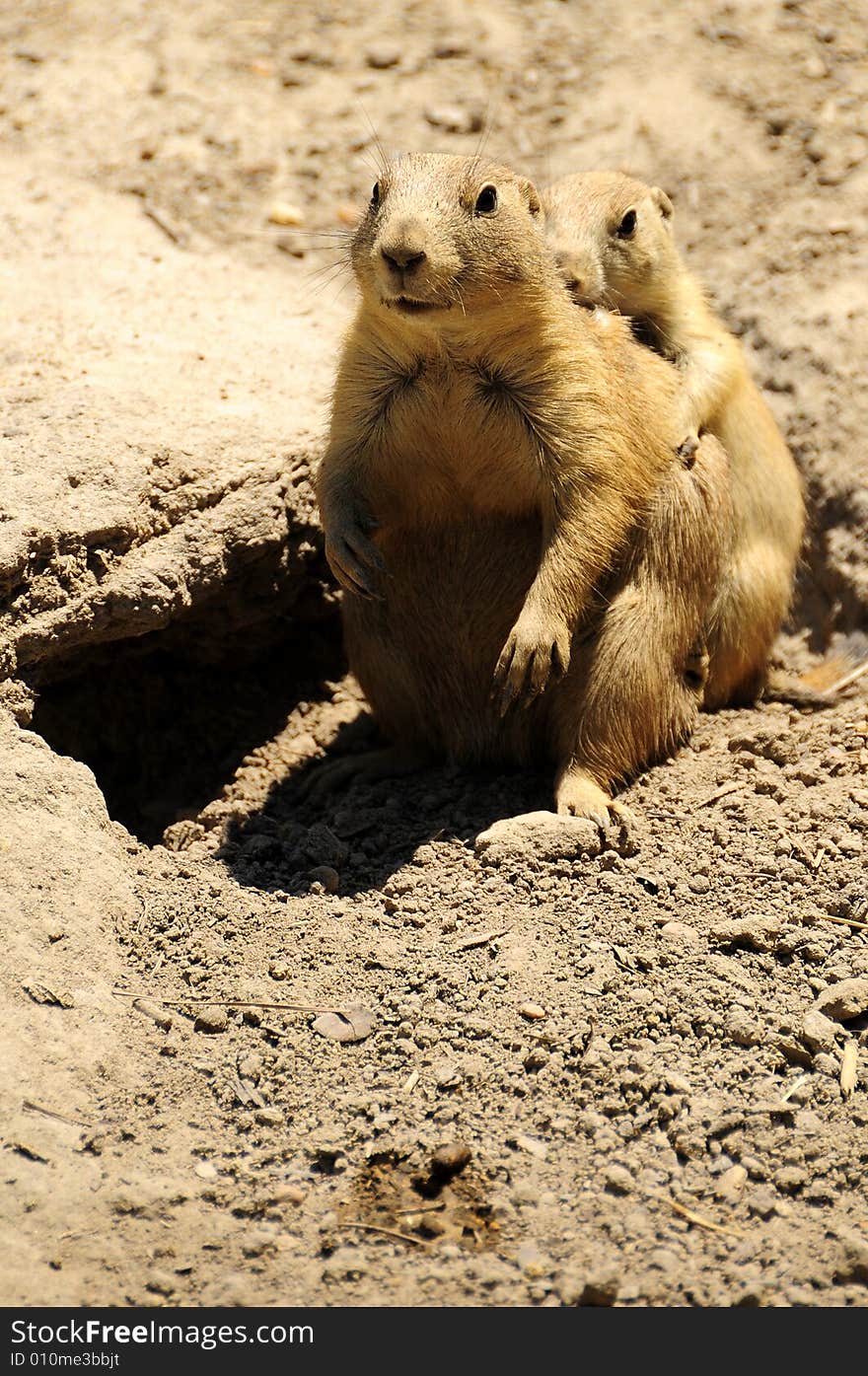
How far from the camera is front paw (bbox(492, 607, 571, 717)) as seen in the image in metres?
4.77

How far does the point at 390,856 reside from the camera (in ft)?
16.2

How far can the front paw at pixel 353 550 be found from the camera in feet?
16.1

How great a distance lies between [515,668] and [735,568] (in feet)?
3.97

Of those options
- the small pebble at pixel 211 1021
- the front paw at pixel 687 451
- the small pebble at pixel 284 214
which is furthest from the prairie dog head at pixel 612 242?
the small pebble at pixel 211 1021

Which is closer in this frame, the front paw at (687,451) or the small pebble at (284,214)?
the front paw at (687,451)

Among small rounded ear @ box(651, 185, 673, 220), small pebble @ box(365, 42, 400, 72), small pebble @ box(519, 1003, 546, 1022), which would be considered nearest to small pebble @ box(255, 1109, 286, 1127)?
small pebble @ box(519, 1003, 546, 1022)

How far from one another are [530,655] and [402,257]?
1.34 metres

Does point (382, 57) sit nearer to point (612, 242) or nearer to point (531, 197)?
point (612, 242)

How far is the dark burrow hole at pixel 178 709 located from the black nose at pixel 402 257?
2.12 m

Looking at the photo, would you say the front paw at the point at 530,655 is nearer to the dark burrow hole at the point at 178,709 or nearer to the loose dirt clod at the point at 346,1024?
the loose dirt clod at the point at 346,1024

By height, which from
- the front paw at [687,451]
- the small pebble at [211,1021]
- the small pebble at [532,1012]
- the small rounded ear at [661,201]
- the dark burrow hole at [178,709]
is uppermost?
the small rounded ear at [661,201]

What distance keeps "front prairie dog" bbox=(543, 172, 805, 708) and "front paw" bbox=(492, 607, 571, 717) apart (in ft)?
3.03

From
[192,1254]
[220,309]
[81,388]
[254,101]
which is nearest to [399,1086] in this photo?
[192,1254]

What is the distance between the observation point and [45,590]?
4918 mm
